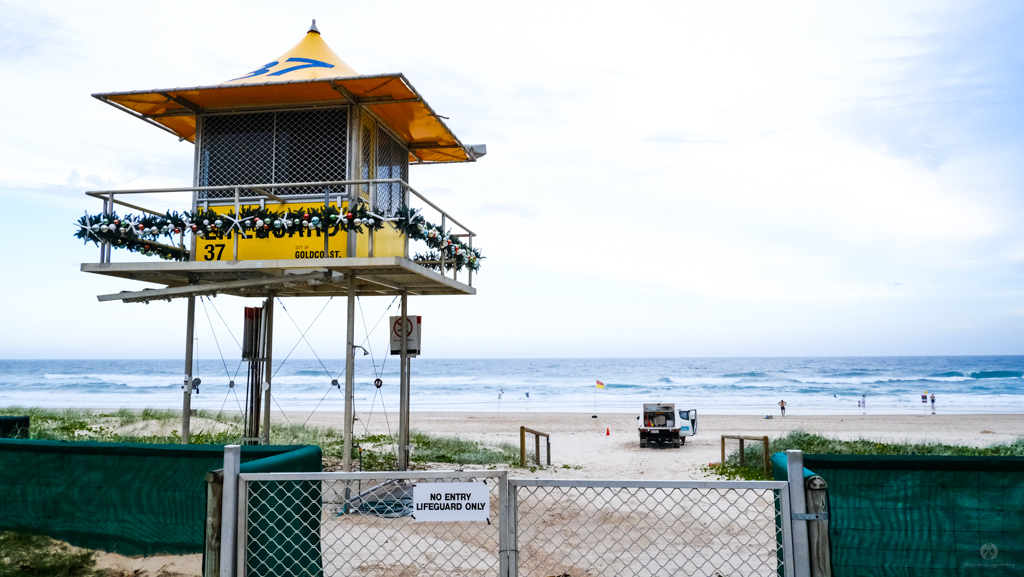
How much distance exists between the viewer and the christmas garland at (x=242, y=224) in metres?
10.4

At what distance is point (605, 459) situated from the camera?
19562 mm

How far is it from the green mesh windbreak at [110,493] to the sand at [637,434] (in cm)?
925

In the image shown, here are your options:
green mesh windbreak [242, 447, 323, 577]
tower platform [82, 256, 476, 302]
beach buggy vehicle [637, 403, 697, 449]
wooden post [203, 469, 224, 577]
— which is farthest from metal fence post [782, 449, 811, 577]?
beach buggy vehicle [637, 403, 697, 449]

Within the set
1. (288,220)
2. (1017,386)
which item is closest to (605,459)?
(288,220)

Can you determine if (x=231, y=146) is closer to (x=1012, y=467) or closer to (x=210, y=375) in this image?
(x=1012, y=467)

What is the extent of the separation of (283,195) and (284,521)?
26.8 feet

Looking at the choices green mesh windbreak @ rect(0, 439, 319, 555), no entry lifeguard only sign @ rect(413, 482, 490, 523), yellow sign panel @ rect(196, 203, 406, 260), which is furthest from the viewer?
yellow sign panel @ rect(196, 203, 406, 260)

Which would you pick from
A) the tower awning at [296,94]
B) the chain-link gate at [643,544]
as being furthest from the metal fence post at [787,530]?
the tower awning at [296,94]

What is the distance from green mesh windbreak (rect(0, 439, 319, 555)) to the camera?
5.64 m

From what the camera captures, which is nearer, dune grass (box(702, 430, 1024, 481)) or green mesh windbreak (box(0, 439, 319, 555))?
green mesh windbreak (box(0, 439, 319, 555))

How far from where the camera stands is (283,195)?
11.7 meters

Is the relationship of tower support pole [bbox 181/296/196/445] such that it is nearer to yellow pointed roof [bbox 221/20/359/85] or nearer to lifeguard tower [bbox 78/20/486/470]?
lifeguard tower [bbox 78/20/486/470]

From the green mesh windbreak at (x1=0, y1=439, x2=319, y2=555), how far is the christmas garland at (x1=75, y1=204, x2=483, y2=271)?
4.89 m

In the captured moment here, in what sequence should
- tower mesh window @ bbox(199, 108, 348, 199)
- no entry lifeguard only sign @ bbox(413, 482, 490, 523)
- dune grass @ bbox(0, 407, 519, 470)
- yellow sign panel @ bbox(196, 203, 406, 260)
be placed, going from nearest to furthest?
1. no entry lifeguard only sign @ bbox(413, 482, 490, 523)
2. yellow sign panel @ bbox(196, 203, 406, 260)
3. tower mesh window @ bbox(199, 108, 348, 199)
4. dune grass @ bbox(0, 407, 519, 470)
